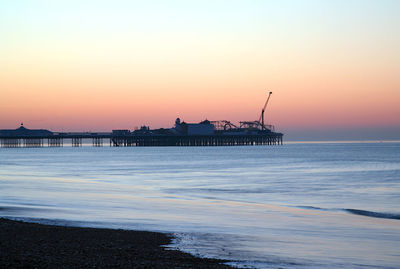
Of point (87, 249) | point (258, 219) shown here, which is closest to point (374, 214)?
point (258, 219)

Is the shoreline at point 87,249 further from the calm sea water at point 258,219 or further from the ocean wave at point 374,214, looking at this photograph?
the ocean wave at point 374,214

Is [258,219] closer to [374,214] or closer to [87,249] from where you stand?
[374,214]

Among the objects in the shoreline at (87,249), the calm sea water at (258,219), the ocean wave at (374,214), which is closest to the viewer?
the shoreline at (87,249)

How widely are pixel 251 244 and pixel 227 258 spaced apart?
2.04m

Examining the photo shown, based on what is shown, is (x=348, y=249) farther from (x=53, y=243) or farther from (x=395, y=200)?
(x=395, y=200)

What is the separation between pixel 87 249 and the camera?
11.0 metres

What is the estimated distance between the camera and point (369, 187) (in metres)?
34.3

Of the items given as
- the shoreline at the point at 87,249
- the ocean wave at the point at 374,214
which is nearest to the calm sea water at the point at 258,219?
the ocean wave at the point at 374,214

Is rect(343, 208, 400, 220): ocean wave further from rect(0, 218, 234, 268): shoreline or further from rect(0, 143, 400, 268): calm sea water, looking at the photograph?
rect(0, 218, 234, 268): shoreline

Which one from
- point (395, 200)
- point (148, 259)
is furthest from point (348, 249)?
point (395, 200)

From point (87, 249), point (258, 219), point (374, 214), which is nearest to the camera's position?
point (87, 249)

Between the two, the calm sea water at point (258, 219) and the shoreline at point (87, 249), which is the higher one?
the shoreline at point (87, 249)

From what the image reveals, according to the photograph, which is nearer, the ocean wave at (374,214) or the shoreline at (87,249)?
the shoreline at (87,249)

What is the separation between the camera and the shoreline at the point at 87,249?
9438 millimetres
